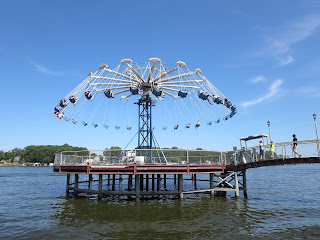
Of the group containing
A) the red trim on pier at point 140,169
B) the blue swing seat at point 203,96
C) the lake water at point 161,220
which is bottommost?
the lake water at point 161,220

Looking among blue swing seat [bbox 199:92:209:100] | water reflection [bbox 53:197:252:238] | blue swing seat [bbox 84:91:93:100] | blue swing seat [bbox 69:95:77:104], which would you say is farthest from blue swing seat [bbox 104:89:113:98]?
water reflection [bbox 53:197:252:238]

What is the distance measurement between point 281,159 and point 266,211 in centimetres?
471

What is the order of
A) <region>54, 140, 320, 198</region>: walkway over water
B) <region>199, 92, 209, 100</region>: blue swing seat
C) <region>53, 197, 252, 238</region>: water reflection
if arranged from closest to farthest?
<region>53, 197, 252, 238</region>: water reflection < <region>54, 140, 320, 198</region>: walkway over water < <region>199, 92, 209, 100</region>: blue swing seat

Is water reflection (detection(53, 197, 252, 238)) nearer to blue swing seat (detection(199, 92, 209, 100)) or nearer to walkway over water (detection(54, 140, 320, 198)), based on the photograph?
walkway over water (detection(54, 140, 320, 198))

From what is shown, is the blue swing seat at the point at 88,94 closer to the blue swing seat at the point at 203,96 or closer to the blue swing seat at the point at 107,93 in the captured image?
the blue swing seat at the point at 107,93

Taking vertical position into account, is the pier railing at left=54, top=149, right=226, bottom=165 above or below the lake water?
above

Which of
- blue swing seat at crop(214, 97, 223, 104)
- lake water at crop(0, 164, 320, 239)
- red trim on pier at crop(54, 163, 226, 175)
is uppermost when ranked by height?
blue swing seat at crop(214, 97, 223, 104)

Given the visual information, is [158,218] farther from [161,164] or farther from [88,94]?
[88,94]

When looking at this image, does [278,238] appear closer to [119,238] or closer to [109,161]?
[119,238]

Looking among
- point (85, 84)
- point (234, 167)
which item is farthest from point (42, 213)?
point (234, 167)

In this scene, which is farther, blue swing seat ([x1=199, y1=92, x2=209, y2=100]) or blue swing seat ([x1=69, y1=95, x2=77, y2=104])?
blue swing seat ([x1=199, y1=92, x2=209, y2=100])

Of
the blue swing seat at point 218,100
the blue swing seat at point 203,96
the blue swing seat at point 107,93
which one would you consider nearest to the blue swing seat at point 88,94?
the blue swing seat at point 107,93

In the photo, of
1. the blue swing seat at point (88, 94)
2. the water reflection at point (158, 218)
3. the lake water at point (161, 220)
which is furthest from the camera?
the blue swing seat at point (88, 94)

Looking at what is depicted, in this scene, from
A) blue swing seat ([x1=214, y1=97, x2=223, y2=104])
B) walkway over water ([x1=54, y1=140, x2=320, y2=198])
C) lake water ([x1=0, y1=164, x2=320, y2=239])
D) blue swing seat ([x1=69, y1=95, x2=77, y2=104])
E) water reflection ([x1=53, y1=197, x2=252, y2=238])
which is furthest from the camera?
blue swing seat ([x1=214, y1=97, x2=223, y2=104])
